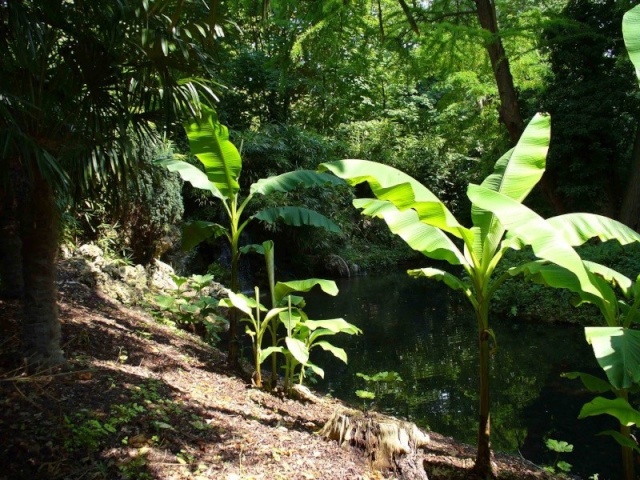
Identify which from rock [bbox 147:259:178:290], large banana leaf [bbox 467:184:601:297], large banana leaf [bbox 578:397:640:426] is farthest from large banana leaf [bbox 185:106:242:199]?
rock [bbox 147:259:178:290]

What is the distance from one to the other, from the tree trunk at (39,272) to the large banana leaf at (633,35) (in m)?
3.60

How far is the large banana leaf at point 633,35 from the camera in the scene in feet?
8.95

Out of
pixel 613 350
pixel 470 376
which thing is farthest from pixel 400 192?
pixel 470 376

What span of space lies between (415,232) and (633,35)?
1691 millimetres

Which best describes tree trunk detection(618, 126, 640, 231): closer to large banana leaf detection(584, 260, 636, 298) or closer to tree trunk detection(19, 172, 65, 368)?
large banana leaf detection(584, 260, 636, 298)

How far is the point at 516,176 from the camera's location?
3580 millimetres

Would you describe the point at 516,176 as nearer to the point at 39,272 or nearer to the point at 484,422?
the point at 484,422

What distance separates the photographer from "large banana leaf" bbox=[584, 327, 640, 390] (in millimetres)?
2395

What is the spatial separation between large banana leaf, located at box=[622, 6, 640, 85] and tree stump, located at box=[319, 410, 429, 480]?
8.75 ft

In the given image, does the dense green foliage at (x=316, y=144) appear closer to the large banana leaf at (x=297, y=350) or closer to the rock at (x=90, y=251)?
the large banana leaf at (x=297, y=350)

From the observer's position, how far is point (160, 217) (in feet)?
29.8

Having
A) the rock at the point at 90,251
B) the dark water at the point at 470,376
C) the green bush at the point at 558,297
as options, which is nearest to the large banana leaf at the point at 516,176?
the dark water at the point at 470,376

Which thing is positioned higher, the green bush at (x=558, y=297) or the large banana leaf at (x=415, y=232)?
the large banana leaf at (x=415, y=232)

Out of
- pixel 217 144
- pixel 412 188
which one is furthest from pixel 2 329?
pixel 412 188
